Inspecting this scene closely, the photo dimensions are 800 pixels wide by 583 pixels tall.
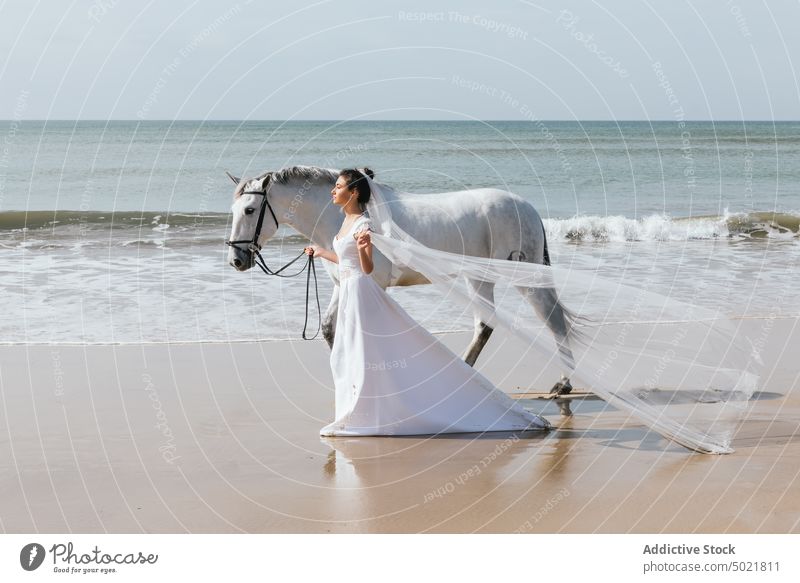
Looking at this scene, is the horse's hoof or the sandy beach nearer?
the sandy beach

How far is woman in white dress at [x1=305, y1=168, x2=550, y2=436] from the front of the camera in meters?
7.22

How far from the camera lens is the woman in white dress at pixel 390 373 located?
722 cm

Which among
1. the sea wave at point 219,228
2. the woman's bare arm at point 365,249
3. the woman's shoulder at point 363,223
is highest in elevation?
the woman's shoulder at point 363,223

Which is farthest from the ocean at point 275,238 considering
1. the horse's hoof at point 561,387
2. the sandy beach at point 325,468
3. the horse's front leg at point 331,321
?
the horse's front leg at point 331,321

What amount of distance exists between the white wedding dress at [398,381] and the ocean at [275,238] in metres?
3.73

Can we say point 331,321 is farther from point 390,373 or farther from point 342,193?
point 342,193

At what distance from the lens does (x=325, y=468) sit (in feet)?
21.3

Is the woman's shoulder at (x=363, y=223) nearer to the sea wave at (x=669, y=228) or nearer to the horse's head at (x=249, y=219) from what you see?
the horse's head at (x=249, y=219)

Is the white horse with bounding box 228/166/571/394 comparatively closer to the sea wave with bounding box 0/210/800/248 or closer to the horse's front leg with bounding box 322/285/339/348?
the horse's front leg with bounding box 322/285/339/348

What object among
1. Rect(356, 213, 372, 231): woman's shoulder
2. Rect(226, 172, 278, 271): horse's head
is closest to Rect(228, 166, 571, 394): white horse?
Rect(226, 172, 278, 271): horse's head

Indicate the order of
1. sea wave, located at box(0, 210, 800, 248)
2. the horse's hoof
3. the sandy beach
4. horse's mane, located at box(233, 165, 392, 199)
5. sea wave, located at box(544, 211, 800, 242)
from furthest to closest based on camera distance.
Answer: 1. sea wave, located at box(544, 211, 800, 242)
2. sea wave, located at box(0, 210, 800, 248)
3. the horse's hoof
4. horse's mane, located at box(233, 165, 392, 199)
5. the sandy beach

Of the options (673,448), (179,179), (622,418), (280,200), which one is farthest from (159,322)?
(179,179)

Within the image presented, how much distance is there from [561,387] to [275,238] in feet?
44.1

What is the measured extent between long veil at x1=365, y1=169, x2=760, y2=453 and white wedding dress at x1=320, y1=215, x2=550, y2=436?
0.44 m
